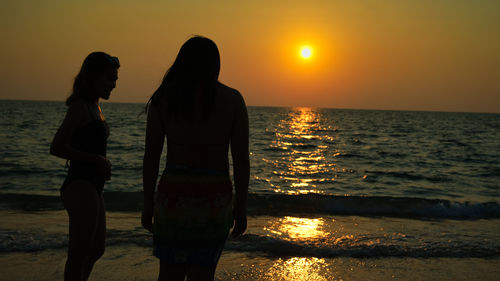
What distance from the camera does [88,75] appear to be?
2.93 m

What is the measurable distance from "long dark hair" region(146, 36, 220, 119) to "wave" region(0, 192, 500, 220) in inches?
266

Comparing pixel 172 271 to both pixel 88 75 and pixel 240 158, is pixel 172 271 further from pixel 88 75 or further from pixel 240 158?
pixel 88 75

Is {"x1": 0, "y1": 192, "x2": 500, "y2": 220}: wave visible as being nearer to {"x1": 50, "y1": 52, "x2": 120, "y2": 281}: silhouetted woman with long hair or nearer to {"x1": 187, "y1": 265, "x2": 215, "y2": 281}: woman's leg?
{"x1": 50, "y1": 52, "x2": 120, "y2": 281}: silhouetted woman with long hair

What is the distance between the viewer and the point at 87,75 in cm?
293

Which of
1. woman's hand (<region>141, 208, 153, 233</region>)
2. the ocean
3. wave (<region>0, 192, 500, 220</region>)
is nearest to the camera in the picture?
woman's hand (<region>141, 208, 153, 233</region>)

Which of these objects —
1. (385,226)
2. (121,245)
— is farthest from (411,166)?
(121,245)

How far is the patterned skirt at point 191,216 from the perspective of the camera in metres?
2.12

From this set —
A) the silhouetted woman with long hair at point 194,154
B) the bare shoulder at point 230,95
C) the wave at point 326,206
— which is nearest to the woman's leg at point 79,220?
the silhouetted woman with long hair at point 194,154

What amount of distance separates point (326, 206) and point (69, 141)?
7902 mm

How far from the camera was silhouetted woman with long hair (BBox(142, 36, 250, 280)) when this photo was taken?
6.77 ft

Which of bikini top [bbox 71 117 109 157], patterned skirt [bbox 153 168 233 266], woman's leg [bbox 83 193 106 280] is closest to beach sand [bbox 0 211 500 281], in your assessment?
woman's leg [bbox 83 193 106 280]

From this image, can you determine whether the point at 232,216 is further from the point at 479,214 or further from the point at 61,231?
the point at 479,214

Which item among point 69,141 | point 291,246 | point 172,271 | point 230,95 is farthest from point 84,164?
point 291,246

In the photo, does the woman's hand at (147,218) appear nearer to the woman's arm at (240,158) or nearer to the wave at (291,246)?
the woman's arm at (240,158)
